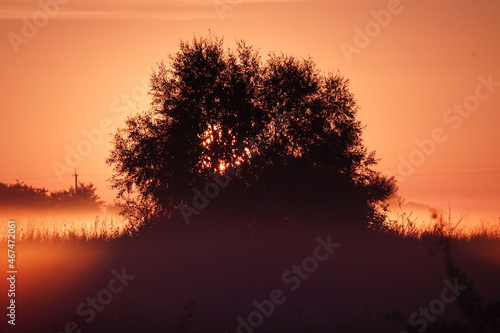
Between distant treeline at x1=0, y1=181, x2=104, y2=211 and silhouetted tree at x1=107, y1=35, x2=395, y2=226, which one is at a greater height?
distant treeline at x1=0, y1=181, x2=104, y2=211

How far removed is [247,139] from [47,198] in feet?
213

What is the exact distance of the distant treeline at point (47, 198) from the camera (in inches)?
3661

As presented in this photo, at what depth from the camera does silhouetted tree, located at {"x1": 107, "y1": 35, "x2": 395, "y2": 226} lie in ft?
119

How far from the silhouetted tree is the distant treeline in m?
59.4

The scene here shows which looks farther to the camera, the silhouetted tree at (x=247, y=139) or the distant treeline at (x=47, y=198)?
the distant treeline at (x=47, y=198)

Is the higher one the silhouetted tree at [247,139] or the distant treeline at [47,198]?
the distant treeline at [47,198]

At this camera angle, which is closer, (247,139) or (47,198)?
(247,139)

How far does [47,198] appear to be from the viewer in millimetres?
94438

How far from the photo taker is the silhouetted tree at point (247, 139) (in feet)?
119

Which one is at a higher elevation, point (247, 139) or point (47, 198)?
point (47, 198)

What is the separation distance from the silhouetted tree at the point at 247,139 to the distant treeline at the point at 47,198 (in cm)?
5937

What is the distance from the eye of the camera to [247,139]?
37.3 metres

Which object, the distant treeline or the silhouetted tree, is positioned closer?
the silhouetted tree

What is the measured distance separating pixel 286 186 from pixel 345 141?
15.9 ft
